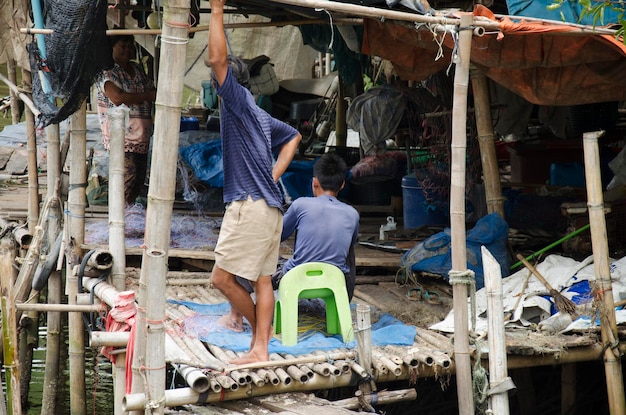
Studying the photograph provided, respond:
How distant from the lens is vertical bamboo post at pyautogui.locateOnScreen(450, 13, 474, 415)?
14.8ft

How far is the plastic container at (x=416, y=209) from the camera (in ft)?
27.3

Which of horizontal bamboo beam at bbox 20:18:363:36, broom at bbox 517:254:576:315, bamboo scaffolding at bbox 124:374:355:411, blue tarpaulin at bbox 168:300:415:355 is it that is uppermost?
horizontal bamboo beam at bbox 20:18:363:36

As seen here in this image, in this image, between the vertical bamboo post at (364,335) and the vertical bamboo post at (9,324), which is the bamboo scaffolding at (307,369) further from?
the vertical bamboo post at (9,324)

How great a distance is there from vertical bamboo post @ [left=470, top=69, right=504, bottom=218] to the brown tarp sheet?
0.34m

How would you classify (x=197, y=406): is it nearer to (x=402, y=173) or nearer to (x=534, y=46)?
(x=534, y=46)

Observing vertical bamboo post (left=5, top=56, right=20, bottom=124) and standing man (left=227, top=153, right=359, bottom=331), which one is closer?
standing man (left=227, top=153, right=359, bottom=331)

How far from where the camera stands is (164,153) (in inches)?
146

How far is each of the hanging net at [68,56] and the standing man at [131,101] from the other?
143cm

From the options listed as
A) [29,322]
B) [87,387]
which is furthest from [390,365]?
[87,387]

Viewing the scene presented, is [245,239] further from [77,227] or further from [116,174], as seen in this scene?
[77,227]

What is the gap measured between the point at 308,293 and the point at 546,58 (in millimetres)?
2159

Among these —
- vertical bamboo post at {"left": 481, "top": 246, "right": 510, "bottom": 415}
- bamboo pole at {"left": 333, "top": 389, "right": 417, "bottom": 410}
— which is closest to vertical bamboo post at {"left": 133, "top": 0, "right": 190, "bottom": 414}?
bamboo pole at {"left": 333, "top": 389, "right": 417, "bottom": 410}

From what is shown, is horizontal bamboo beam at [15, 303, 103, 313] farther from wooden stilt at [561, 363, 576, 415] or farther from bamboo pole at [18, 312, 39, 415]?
wooden stilt at [561, 363, 576, 415]

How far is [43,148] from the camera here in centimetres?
1376
